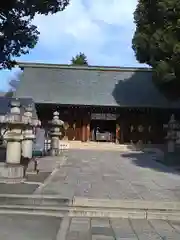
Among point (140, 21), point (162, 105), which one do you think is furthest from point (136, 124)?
point (140, 21)

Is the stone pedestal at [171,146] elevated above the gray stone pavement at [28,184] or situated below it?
above

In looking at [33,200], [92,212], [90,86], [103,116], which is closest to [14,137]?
[33,200]

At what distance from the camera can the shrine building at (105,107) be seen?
3656 centimetres

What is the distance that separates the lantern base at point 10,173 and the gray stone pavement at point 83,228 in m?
3.84

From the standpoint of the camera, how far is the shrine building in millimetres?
36562

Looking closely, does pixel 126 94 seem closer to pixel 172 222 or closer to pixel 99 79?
pixel 99 79

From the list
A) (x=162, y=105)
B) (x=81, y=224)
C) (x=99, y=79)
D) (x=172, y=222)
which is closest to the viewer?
(x=81, y=224)

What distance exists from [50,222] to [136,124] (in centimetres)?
2949

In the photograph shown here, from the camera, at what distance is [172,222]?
8234 mm

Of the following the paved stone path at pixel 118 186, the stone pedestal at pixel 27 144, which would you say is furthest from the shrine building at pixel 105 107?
the paved stone path at pixel 118 186

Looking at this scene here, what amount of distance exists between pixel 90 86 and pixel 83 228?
32560mm

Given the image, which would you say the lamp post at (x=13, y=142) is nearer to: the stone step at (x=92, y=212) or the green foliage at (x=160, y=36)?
the stone step at (x=92, y=212)

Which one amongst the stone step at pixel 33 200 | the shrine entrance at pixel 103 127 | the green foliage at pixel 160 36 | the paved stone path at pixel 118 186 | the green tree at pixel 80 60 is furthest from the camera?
the green tree at pixel 80 60

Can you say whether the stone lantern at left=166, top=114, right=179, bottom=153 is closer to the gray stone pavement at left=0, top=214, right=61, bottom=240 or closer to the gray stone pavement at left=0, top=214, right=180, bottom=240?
the gray stone pavement at left=0, top=214, right=180, bottom=240
